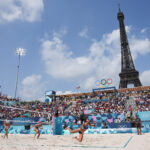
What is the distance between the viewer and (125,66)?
59.2m

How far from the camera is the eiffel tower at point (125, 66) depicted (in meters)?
55.3

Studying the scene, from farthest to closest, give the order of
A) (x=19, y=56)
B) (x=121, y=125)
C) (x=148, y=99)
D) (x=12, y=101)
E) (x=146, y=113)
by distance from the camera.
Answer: (x=19, y=56) < (x=12, y=101) < (x=148, y=99) < (x=146, y=113) < (x=121, y=125)

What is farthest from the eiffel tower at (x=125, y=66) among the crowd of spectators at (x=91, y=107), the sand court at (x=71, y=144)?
the sand court at (x=71, y=144)

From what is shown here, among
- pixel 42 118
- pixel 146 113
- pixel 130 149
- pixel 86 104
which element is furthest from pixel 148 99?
pixel 130 149

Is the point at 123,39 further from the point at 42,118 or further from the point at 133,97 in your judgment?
the point at 42,118

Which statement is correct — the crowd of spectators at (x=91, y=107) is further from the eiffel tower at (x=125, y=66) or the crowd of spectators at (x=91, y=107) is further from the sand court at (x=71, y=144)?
the eiffel tower at (x=125, y=66)

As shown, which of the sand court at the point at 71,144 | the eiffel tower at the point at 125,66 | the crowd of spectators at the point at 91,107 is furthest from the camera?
the eiffel tower at the point at 125,66

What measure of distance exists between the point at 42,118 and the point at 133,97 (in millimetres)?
16983

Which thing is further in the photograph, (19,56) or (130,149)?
(19,56)

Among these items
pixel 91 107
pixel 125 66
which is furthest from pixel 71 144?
pixel 125 66

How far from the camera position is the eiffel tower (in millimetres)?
55312

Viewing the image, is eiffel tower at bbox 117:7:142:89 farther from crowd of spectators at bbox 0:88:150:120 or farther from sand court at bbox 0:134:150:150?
sand court at bbox 0:134:150:150

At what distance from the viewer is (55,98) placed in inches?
1649

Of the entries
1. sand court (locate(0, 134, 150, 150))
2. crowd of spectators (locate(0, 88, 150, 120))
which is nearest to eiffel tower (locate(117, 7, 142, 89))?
crowd of spectators (locate(0, 88, 150, 120))
